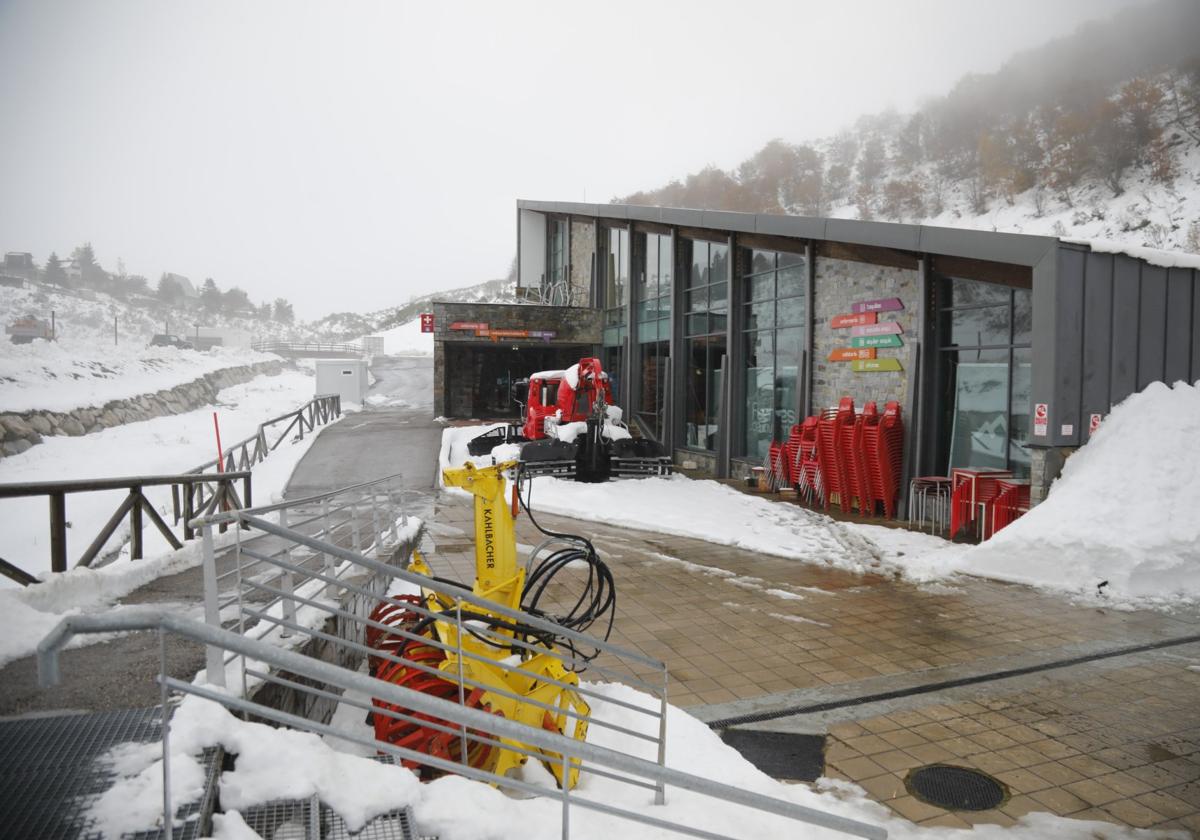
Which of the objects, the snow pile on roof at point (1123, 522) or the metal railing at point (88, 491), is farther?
the snow pile on roof at point (1123, 522)

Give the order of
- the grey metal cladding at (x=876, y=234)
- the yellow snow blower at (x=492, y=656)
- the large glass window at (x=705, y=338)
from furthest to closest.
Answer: the large glass window at (x=705, y=338) < the grey metal cladding at (x=876, y=234) < the yellow snow blower at (x=492, y=656)

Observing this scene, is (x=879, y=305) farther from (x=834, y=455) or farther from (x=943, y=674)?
(x=943, y=674)

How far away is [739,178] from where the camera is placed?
215 feet

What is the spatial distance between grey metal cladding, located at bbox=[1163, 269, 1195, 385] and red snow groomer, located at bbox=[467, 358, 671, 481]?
8.64 m

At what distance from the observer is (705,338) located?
19094 mm

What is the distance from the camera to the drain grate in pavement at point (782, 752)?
422 cm

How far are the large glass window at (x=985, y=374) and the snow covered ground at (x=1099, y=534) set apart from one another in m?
1.74

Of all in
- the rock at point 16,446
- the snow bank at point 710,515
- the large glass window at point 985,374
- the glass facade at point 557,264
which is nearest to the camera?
the rock at point 16,446

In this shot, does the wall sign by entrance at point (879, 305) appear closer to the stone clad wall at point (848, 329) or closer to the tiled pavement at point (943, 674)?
the stone clad wall at point (848, 329)

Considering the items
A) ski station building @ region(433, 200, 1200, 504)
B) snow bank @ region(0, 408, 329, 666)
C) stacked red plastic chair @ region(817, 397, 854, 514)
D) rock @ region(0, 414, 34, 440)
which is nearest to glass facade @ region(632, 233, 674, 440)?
ski station building @ region(433, 200, 1200, 504)

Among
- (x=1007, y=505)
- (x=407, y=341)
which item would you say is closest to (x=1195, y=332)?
(x=1007, y=505)

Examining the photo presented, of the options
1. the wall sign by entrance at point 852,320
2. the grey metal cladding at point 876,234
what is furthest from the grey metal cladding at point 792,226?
the wall sign by entrance at point 852,320

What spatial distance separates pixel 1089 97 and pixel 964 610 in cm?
5833

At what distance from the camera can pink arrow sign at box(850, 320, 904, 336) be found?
12.7 metres
